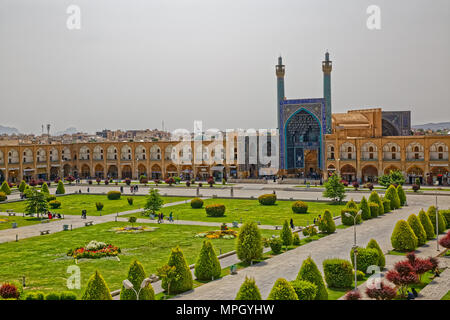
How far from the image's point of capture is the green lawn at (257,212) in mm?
34188

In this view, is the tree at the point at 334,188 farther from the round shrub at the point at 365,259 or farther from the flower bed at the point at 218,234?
the round shrub at the point at 365,259

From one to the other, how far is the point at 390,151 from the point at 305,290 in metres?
48.4

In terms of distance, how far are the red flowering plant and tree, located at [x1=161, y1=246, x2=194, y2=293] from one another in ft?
20.3

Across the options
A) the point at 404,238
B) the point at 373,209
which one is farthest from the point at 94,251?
the point at 373,209

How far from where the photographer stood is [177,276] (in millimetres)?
17453

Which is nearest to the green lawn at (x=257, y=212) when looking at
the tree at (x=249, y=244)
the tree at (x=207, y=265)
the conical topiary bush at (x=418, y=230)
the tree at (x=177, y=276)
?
the conical topiary bush at (x=418, y=230)

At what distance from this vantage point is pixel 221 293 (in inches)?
688

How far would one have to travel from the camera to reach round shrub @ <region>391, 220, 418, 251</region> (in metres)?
23.1

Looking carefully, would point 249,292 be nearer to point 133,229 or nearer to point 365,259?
point 365,259

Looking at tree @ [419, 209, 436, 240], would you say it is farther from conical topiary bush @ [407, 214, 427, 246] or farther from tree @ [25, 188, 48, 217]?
tree @ [25, 188, 48, 217]

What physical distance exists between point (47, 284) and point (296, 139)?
51.3 meters
